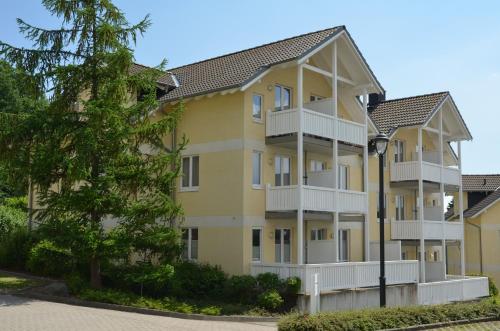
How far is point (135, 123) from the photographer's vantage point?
22.3 meters

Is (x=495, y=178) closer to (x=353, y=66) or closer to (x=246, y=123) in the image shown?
(x=353, y=66)

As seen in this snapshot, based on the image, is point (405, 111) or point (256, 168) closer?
point (256, 168)

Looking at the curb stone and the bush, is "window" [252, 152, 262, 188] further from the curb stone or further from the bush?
the curb stone

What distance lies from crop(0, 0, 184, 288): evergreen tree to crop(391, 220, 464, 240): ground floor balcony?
14.9 meters

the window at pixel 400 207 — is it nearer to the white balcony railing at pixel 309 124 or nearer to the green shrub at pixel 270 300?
the white balcony railing at pixel 309 124

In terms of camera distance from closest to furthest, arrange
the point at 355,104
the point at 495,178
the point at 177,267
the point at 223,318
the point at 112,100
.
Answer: the point at 223,318 < the point at 112,100 < the point at 177,267 < the point at 355,104 < the point at 495,178

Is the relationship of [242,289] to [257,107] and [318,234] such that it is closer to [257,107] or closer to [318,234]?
[318,234]

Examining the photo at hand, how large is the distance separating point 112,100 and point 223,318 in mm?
7964

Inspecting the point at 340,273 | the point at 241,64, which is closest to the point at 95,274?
the point at 340,273

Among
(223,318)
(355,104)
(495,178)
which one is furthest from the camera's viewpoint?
(495,178)

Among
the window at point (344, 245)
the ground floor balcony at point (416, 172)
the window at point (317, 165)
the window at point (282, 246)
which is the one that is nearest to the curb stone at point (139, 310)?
the window at point (282, 246)

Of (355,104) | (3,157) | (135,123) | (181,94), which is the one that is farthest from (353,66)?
(3,157)

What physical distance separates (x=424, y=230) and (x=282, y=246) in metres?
9.60

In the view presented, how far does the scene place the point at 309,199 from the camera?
78.8ft
